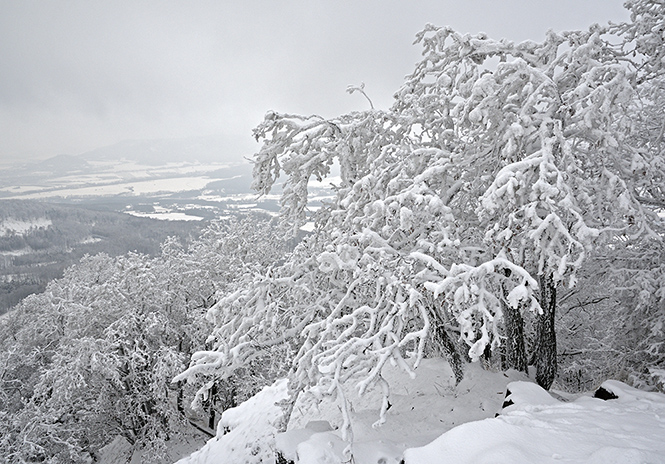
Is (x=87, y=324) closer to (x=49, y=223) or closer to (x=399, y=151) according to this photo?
(x=399, y=151)

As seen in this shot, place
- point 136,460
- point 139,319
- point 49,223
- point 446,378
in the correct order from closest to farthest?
1. point 446,378
2. point 139,319
3. point 136,460
4. point 49,223

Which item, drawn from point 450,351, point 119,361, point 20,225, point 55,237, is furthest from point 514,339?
point 20,225

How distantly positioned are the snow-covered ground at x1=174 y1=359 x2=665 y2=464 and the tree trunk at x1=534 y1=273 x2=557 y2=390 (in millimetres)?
427

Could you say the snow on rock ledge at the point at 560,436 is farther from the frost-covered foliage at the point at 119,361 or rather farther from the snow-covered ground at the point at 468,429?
the frost-covered foliage at the point at 119,361

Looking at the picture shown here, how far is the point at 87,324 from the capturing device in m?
14.5

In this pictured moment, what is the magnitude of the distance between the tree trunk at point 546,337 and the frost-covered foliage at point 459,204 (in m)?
0.03

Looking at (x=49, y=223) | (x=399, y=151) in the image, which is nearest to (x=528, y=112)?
(x=399, y=151)

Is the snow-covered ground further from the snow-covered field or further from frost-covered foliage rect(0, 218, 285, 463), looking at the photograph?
the snow-covered field

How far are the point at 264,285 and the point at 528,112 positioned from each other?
445 centimetres

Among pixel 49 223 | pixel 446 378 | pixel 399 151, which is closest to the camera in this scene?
pixel 399 151

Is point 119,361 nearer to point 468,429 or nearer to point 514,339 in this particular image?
point 514,339

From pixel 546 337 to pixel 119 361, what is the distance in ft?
41.4

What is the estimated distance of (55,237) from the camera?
13612cm

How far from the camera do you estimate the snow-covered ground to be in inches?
126
